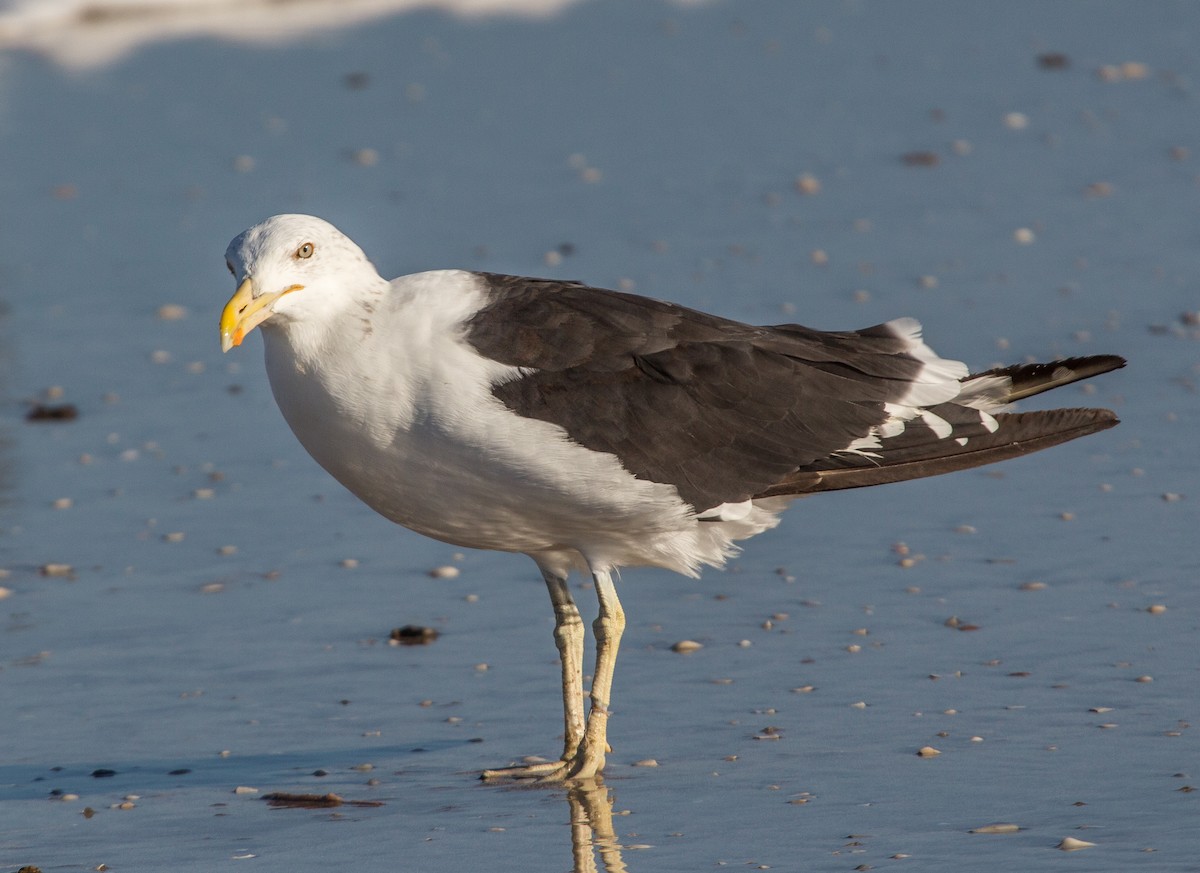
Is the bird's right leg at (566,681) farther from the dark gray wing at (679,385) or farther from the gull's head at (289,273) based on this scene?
the gull's head at (289,273)

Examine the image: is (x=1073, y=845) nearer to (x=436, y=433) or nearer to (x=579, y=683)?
(x=579, y=683)

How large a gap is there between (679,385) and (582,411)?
0.36 meters

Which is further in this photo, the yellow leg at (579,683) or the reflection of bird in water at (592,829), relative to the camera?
the yellow leg at (579,683)

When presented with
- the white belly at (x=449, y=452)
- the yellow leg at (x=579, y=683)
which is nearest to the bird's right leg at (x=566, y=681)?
the yellow leg at (x=579, y=683)

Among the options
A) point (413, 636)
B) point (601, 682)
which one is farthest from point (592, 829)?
point (413, 636)

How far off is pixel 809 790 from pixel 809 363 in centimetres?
137

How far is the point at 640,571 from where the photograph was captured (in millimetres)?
7574

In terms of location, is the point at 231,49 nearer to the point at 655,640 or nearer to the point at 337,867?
the point at 655,640

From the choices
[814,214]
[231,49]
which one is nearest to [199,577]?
[814,214]

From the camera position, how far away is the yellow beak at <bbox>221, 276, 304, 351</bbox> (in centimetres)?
531

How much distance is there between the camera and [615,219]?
461 inches

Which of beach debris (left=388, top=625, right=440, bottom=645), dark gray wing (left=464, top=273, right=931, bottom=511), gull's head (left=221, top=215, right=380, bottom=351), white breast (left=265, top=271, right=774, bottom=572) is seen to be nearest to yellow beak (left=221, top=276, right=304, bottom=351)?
gull's head (left=221, top=215, right=380, bottom=351)

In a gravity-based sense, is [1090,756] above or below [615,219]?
below

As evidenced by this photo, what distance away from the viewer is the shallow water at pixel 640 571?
18.3 ft
